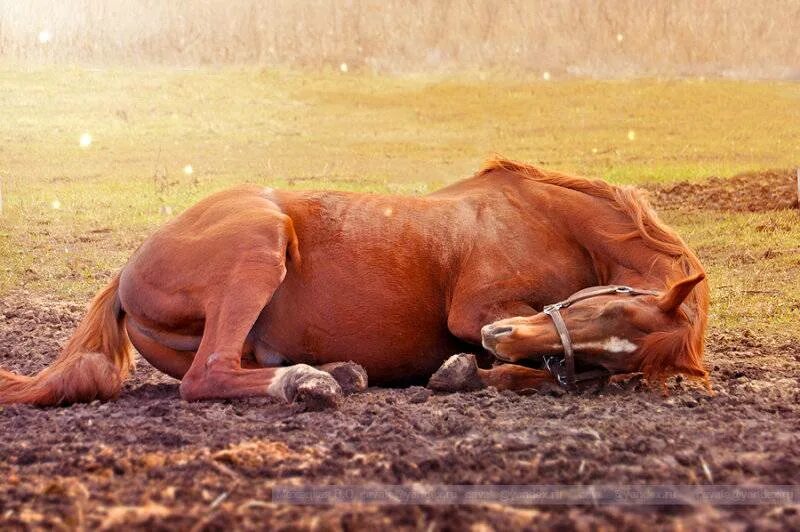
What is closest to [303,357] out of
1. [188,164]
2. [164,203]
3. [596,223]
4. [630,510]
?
[596,223]

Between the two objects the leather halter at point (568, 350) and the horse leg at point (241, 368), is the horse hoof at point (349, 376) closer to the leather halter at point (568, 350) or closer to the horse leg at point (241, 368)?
the horse leg at point (241, 368)

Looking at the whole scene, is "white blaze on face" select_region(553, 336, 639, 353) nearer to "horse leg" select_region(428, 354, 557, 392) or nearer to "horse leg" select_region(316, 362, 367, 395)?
"horse leg" select_region(428, 354, 557, 392)

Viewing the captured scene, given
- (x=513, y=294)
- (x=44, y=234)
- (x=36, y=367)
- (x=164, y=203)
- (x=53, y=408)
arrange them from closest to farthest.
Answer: (x=53, y=408) → (x=513, y=294) → (x=36, y=367) → (x=44, y=234) → (x=164, y=203)

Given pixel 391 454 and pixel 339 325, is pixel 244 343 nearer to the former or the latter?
pixel 339 325

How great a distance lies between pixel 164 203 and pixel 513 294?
8.96 metres

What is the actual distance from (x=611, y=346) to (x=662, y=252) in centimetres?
85

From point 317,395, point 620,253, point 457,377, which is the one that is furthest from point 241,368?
point 620,253

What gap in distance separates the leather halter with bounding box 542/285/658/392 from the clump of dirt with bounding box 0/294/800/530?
11cm

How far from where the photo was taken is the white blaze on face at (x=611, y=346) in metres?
4.54

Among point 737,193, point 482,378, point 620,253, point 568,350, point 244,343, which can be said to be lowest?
point 737,193

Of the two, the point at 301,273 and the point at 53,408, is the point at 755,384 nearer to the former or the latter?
the point at 301,273

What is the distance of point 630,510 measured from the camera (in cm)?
268

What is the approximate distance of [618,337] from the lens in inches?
179

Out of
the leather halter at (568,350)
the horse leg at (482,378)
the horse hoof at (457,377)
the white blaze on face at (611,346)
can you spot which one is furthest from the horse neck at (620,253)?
the horse hoof at (457,377)
